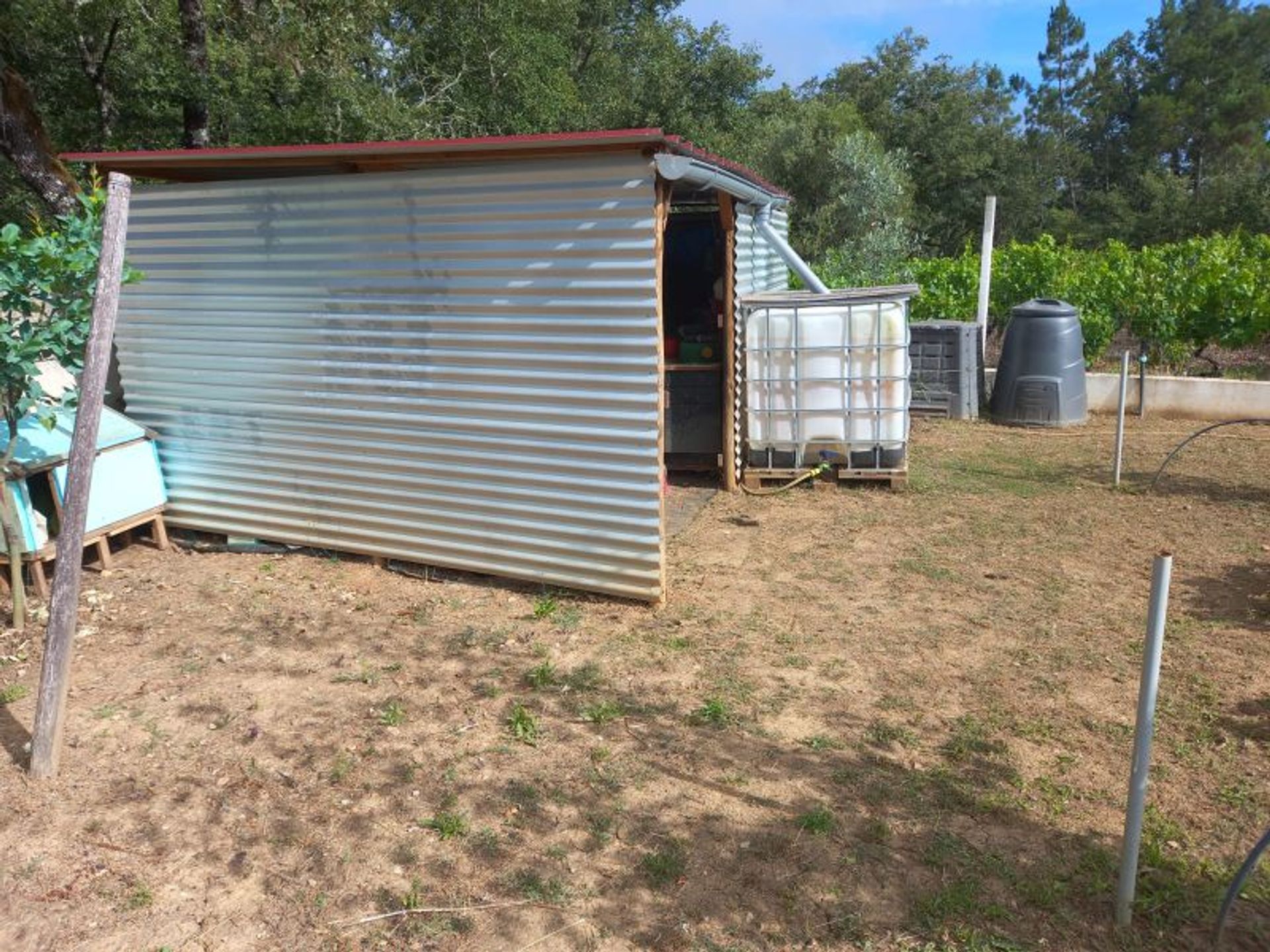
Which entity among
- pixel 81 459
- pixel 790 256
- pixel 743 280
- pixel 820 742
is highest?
pixel 790 256

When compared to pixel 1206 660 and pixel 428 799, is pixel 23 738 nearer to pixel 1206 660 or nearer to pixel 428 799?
pixel 428 799

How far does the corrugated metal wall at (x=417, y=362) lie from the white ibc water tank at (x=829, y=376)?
297 cm

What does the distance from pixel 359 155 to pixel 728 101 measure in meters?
24.1

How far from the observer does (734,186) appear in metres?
6.29

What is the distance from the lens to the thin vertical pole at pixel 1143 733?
2455mm

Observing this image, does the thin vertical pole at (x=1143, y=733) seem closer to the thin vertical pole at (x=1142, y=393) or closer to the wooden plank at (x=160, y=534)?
the wooden plank at (x=160, y=534)

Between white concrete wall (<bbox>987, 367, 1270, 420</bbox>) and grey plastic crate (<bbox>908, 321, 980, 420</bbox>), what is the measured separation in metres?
1.59

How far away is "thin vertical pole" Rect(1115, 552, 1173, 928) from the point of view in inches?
96.7

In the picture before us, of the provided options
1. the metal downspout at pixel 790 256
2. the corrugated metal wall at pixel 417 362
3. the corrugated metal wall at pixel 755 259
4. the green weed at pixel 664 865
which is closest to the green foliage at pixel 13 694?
the corrugated metal wall at pixel 417 362

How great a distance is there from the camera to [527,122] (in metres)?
18.5

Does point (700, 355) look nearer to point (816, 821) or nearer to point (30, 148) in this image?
point (816, 821)

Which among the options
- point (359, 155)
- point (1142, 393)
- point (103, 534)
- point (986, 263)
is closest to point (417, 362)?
point (359, 155)

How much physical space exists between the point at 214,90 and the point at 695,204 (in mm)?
6719

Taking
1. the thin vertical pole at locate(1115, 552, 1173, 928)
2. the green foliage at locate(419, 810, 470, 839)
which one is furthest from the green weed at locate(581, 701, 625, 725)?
the thin vertical pole at locate(1115, 552, 1173, 928)
